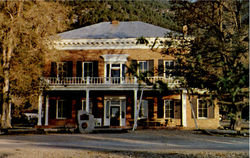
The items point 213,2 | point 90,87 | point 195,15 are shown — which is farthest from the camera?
point 90,87

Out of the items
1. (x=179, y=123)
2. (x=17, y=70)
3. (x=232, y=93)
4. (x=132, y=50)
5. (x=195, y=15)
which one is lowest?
(x=179, y=123)

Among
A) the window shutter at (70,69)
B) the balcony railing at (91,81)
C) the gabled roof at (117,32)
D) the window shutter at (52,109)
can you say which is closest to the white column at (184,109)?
the balcony railing at (91,81)

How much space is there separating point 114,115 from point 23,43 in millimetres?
9363

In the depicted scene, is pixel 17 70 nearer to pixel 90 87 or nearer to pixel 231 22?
pixel 90 87

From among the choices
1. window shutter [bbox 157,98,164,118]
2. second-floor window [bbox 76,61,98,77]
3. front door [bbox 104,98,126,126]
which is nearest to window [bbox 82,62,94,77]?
second-floor window [bbox 76,61,98,77]

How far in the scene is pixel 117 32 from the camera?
26359 mm

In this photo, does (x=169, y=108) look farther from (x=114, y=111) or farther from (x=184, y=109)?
(x=114, y=111)

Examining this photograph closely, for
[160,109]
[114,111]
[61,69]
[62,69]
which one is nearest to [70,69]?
[61,69]

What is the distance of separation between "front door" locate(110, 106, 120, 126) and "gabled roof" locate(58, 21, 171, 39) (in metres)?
6.02

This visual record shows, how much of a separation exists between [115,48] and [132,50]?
1.45 meters

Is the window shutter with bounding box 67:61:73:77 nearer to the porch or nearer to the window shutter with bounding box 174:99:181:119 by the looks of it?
the porch

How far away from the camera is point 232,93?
428cm

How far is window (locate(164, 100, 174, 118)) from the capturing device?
24.2 metres

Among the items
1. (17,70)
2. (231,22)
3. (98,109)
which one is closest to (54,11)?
(17,70)
